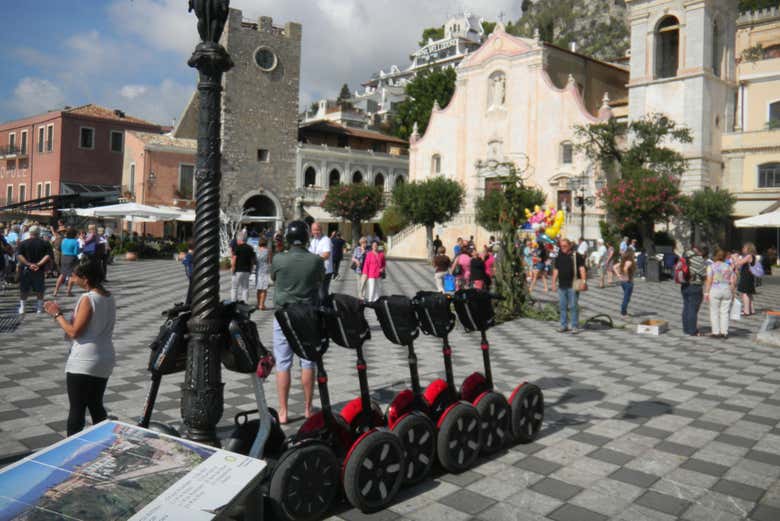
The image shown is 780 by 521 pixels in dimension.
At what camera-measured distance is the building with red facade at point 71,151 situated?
44.1 m

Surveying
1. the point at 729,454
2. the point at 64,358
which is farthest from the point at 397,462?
the point at 64,358

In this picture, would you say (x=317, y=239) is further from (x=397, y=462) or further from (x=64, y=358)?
(x=397, y=462)

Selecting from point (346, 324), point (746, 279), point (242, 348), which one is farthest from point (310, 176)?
point (242, 348)

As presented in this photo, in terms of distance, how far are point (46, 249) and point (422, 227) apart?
30.7m

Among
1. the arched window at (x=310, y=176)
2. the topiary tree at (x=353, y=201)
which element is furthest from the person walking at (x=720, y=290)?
the arched window at (x=310, y=176)

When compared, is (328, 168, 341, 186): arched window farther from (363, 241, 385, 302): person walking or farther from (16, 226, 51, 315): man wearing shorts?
(16, 226, 51, 315): man wearing shorts

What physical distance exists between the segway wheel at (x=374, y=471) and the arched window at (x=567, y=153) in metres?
35.8

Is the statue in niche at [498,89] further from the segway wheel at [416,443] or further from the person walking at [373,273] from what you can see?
the segway wheel at [416,443]

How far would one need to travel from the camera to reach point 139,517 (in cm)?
259

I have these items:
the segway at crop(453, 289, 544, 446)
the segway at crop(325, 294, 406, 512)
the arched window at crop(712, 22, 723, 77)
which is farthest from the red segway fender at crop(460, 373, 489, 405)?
the arched window at crop(712, 22, 723, 77)

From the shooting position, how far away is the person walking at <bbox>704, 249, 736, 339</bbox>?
468 inches

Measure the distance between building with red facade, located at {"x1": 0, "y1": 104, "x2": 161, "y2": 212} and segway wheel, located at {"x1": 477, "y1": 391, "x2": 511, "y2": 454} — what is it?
41906mm

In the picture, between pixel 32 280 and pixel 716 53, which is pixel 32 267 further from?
pixel 716 53

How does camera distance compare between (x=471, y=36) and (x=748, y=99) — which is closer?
(x=748, y=99)
